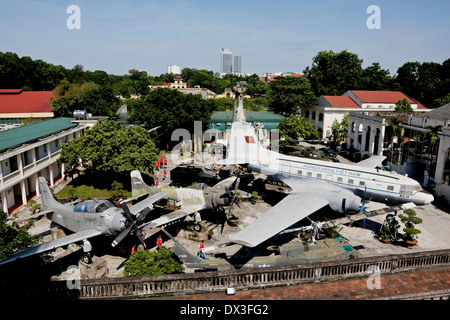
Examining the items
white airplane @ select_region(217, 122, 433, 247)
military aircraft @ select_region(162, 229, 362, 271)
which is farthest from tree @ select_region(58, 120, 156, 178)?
military aircraft @ select_region(162, 229, 362, 271)

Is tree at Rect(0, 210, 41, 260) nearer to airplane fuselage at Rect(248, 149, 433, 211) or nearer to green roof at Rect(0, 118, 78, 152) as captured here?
green roof at Rect(0, 118, 78, 152)

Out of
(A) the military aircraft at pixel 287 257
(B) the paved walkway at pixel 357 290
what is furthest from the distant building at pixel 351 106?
(B) the paved walkway at pixel 357 290

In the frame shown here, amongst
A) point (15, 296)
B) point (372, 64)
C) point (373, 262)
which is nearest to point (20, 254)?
point (15, 296)

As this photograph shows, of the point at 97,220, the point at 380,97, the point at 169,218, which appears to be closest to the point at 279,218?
the point at 169,218

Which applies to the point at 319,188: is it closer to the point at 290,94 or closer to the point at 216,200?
the point at 216,200

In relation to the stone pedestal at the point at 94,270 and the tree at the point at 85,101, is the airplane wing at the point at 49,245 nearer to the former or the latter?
the stone pedestal at the point at 94,270
